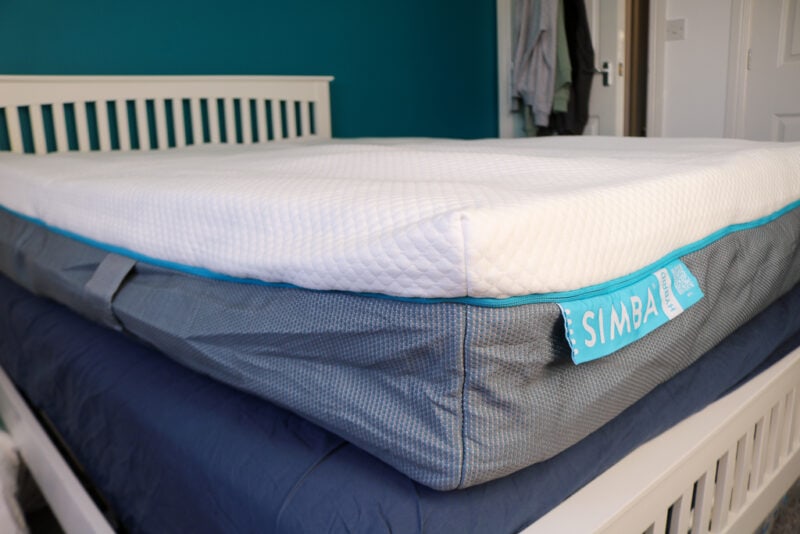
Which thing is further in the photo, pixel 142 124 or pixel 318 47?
pixel 318 47

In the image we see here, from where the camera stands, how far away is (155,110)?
217 cm

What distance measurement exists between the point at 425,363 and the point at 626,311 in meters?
0.20

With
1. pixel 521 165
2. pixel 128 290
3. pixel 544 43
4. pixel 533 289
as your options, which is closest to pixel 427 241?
pixel 533 289

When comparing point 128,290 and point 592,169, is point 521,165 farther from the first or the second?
point 128,290

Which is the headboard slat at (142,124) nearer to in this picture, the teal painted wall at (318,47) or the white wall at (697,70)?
the teal painted wall at (318,47)

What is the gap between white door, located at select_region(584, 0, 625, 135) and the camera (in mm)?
3096

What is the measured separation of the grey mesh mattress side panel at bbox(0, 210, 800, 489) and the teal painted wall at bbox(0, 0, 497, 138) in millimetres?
1651

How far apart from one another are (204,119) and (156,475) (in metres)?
1.95

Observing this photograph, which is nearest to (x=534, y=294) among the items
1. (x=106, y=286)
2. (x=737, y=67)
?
(x=106, y=286)

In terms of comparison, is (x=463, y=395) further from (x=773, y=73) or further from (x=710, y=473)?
(x=773, y=73)

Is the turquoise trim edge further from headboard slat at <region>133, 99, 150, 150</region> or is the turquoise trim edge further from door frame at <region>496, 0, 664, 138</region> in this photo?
door frame at <region>496, 0, 664, 138</region>

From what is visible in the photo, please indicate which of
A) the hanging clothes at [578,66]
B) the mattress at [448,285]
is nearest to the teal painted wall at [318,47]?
the hanging clothes at [578,66]

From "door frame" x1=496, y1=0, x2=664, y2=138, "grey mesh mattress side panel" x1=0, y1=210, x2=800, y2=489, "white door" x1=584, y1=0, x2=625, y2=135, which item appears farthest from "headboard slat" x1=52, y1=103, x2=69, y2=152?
"white door" x1=584, y1=0, x2=625, y2=135

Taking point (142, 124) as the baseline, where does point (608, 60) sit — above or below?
above
